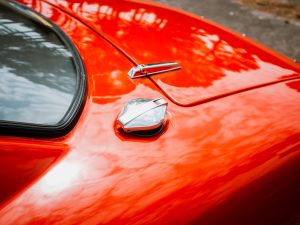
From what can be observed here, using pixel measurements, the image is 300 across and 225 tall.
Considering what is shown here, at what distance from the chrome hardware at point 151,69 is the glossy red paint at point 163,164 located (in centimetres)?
3

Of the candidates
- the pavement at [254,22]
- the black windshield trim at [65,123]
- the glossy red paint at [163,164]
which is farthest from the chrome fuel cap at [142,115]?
the pavement at [254,22]

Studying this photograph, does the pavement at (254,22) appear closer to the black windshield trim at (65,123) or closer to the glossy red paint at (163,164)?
the glossy red paint at (163,164)

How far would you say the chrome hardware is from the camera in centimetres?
134

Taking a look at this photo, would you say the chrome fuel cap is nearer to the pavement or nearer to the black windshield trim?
the black windshield trim

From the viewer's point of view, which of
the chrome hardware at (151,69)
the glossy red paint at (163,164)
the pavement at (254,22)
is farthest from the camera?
the pavement at (254,22)

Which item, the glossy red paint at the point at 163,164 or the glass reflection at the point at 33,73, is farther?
the glass reflection at the point at 33,73

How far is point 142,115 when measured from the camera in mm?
1128

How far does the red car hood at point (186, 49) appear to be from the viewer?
1358 millimetres

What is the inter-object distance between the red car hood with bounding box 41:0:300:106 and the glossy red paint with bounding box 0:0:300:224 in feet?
0.21

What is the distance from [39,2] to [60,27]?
1.18 ft

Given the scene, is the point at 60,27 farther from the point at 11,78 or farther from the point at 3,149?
the point at 3,149

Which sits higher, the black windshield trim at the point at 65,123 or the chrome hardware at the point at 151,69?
the chrome hardware at the point at 151,69

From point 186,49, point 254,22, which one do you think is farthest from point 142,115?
point 254,22

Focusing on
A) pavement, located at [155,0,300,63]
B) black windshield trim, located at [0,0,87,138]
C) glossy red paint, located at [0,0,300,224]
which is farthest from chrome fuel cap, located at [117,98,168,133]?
pavement, located at [155,0,300,63]
